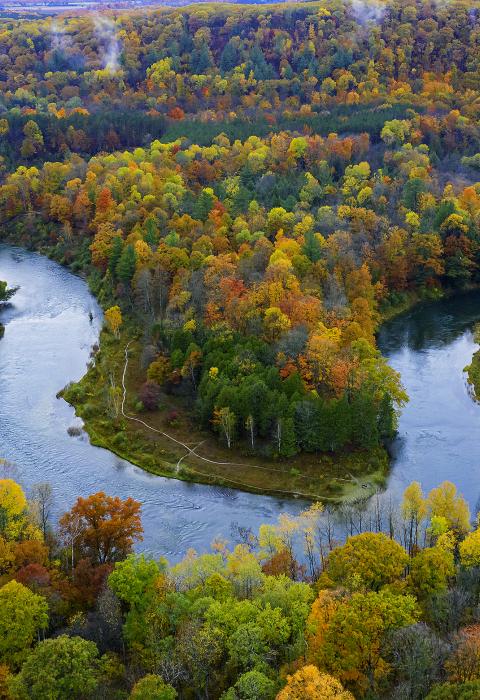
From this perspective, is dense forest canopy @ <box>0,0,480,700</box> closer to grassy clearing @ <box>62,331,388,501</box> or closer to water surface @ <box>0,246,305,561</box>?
grassy clearing @ <box>62,331,388,501</box>

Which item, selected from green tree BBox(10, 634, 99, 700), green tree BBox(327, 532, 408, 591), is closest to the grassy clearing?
green tree BBox(327, 532, 408, 591)

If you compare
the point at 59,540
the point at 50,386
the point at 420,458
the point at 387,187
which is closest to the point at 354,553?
the point at 59,540

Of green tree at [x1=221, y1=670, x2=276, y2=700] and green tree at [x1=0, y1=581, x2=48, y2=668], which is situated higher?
green tree at [x1=221, y1=670, x2=276, y2=700]

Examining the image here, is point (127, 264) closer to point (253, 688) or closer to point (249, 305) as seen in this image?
point (249, 305)

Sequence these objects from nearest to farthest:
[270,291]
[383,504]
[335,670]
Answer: [335,670]
[383,504]
[270,291]

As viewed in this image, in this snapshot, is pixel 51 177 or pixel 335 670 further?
pixel 51 177

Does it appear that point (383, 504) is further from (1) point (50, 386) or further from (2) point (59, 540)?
(1) point (50, 386)
